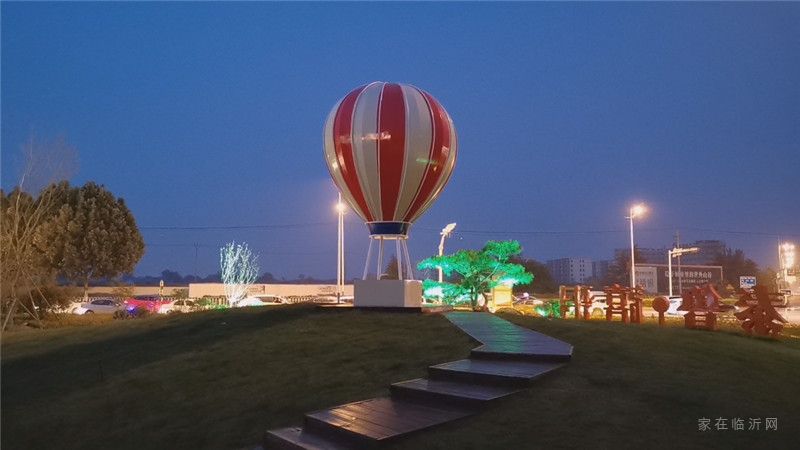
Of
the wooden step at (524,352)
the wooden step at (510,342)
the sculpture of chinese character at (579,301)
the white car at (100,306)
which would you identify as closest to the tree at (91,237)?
the white car at (100,306)

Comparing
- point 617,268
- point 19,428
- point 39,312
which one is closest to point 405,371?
point 19,428

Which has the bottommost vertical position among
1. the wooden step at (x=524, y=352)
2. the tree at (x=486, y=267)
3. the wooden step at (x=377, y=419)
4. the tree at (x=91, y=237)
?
the wooden step at (x=377, y=419)

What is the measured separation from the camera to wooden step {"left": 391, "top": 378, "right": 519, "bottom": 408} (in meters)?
7.00

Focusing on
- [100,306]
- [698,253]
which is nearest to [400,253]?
[100,306]

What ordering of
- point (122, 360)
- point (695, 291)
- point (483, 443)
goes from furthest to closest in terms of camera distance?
point (695, 291) → point (122, 360) → point (483, 443)

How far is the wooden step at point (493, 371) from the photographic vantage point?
757cm

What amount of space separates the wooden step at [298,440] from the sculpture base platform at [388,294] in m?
8.51

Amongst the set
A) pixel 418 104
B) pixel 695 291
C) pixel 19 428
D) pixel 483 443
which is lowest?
pixel 19 428

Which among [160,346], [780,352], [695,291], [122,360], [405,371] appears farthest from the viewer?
[695,291]

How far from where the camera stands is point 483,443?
5.89m

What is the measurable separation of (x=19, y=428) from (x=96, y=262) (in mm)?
33163

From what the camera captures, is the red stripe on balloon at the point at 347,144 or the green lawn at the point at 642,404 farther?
the red stripe on balloon at the point at 347,144

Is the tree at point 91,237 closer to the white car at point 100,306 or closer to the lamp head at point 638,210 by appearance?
the white car at point 100,306

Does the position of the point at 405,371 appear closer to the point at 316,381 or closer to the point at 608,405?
the point at 316,381
